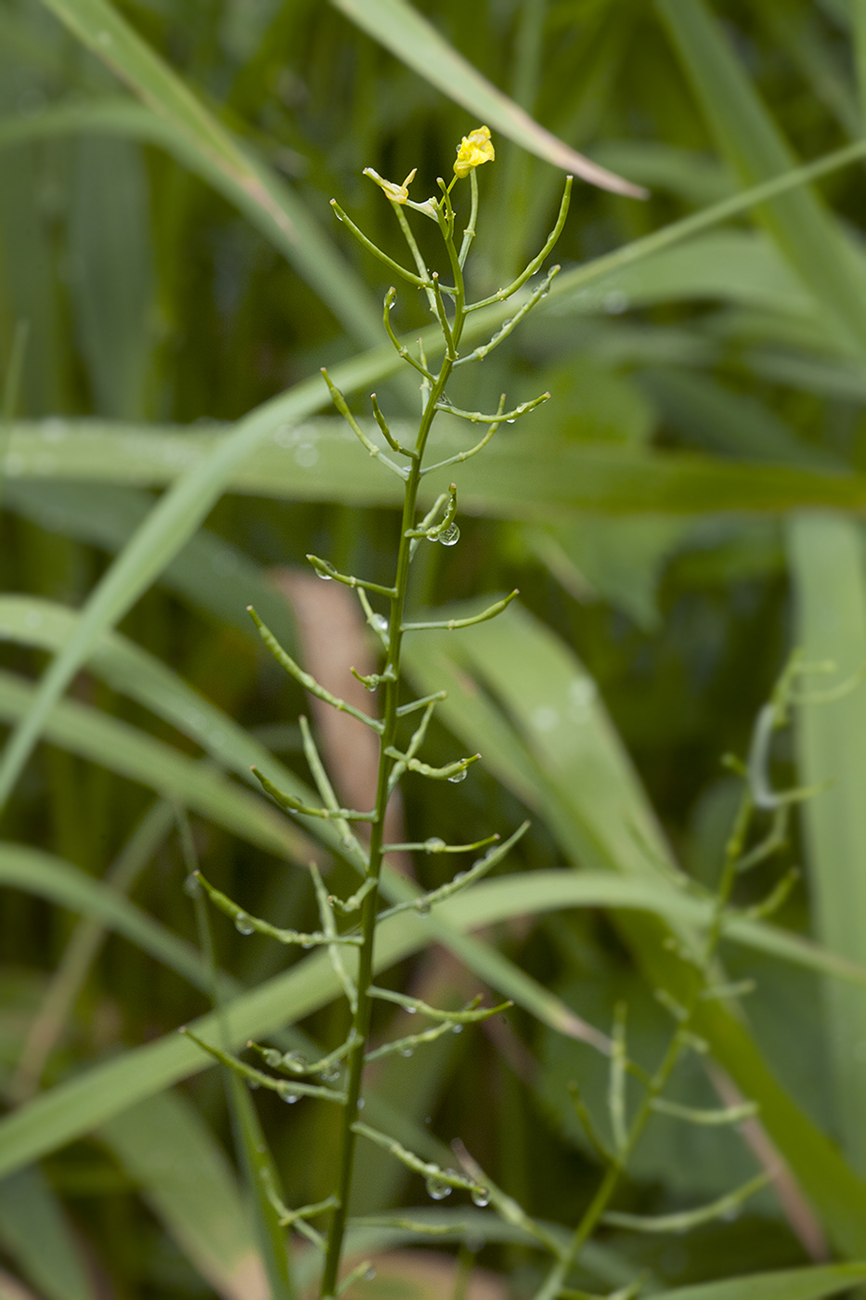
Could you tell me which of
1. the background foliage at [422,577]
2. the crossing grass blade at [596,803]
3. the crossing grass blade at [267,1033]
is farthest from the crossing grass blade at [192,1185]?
the crossing grass blade at [596,803]

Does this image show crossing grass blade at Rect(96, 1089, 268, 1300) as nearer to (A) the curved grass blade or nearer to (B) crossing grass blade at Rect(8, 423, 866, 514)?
(A) the curved grass blade

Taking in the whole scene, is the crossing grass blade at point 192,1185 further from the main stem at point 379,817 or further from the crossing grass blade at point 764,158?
the crossing grass blade at point 764,158

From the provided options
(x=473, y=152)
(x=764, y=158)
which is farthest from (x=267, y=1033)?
(x=764, y=158)

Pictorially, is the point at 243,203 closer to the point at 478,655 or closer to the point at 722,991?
the point at 478,655

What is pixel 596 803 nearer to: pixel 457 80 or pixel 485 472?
pixel 485 472

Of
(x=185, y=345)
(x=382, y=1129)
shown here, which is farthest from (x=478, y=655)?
(x=185, y=345)

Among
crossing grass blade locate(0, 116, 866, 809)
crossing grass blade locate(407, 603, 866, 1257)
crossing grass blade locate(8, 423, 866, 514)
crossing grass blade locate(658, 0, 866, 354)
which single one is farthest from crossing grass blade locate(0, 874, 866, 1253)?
crossing grass blade locate(658, 0, 866, 354)
